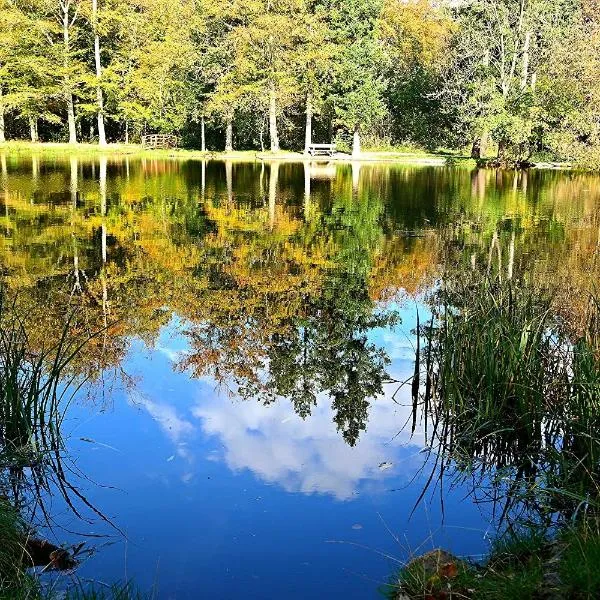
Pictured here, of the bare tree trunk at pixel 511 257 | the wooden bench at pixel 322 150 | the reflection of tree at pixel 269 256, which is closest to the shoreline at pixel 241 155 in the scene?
the wooden bench at pixel 322 150

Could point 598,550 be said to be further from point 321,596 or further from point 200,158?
point 200,158

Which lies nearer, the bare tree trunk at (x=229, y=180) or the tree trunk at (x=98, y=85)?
the bare tree trunk at (x=229, y=180)

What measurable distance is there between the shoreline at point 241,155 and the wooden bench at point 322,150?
1.75ft

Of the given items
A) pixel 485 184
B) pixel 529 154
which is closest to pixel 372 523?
pixel 485 184

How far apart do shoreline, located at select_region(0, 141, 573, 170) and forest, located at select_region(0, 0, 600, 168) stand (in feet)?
4.38

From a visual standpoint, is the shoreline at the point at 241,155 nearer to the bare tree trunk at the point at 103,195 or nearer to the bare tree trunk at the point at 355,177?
the bare tree trunk at the point at 355,177

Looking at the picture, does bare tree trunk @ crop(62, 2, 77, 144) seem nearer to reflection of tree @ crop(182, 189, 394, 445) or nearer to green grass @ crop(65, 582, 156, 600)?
reflection of tree @ crop(182, 189, 394, 445)

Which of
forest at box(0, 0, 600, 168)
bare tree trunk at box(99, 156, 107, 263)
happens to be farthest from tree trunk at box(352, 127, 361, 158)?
bare tree trunk at box(99, 156, 107, 263)

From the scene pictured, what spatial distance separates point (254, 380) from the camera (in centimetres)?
770

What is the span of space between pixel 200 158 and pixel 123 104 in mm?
5865

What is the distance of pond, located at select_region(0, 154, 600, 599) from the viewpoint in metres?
4.56

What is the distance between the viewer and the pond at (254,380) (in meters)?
4.56

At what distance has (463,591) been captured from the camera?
3.54m

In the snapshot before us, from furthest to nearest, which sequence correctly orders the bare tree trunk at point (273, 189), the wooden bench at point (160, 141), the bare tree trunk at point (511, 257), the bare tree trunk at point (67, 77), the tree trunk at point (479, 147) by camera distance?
the wooden bench at point (160, 141)
the bare tree trunk at point (67, 77)
the tree trunk at point (479, 147)
the bare tree trunk at point (273, 189)
the bare tree trunk at point (511, 257)
